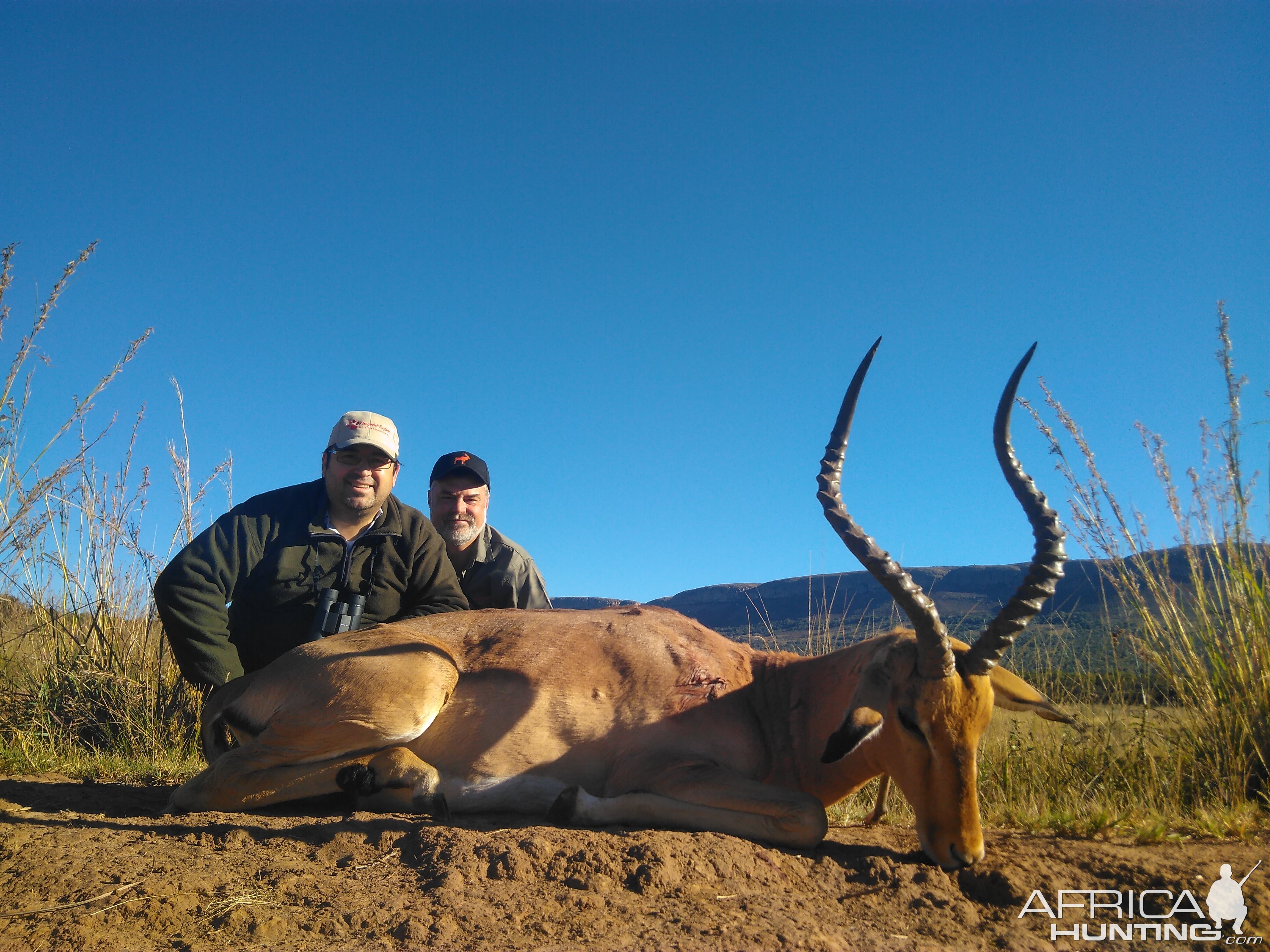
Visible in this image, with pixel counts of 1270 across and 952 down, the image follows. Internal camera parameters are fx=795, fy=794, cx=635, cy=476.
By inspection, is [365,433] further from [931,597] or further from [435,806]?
[931,597]

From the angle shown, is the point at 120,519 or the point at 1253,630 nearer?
the point at 1253,630

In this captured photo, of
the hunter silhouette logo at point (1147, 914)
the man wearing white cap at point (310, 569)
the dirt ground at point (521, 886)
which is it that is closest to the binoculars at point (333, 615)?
the man wearing white cap at point (310, 569)

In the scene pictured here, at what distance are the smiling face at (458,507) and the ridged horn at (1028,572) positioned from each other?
5.62 metres

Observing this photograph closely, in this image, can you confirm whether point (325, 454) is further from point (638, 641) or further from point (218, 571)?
point (638, 641)

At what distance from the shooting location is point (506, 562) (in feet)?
28.9

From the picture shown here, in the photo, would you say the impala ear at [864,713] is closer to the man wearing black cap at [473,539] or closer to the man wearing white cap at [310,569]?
the man wearing white cap at [310,569]

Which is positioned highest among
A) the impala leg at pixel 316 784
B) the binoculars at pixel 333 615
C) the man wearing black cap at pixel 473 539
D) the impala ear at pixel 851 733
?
the man wearing black cap at pixel 473 539

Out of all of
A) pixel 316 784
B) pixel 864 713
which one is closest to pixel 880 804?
pixel 864 713

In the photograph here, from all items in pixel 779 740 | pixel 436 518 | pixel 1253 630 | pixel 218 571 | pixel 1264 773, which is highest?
pixel 436 518

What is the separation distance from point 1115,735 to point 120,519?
9.35 meters

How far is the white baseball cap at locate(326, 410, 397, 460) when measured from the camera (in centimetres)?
668

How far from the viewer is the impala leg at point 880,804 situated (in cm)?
488

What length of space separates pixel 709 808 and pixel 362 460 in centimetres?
420

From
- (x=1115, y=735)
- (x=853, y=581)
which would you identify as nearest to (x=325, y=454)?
(x=1115, y=735)
